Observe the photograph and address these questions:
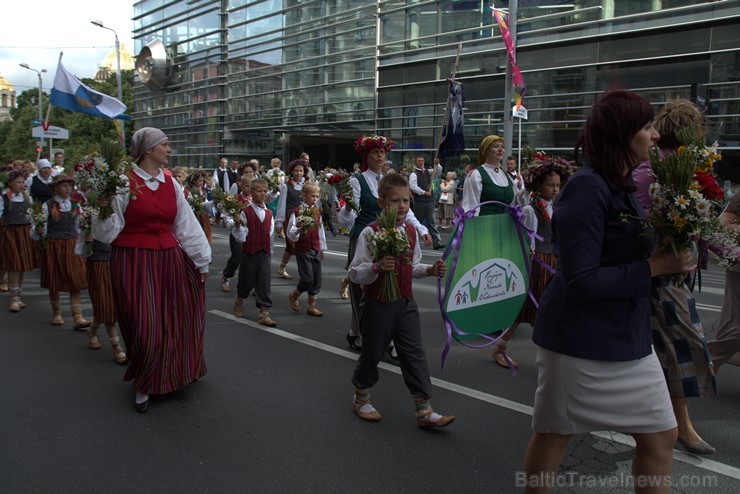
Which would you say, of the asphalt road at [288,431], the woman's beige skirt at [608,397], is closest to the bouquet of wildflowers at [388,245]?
the asphalt road at [288,431]

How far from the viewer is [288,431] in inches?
158

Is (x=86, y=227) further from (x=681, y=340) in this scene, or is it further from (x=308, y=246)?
(x=681, y=340)

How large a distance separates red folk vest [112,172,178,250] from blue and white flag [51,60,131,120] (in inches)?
399

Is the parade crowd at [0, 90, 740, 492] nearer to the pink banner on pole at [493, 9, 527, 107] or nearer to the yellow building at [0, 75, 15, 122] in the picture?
the pink banner on pole at [493, 9, 527, 107]

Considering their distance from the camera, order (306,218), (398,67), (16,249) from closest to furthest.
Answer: (306,218)
(16,249)
(398,67)

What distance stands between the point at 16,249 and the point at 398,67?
1971 centimetres

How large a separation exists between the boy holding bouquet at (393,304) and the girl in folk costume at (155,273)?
140 centimetres

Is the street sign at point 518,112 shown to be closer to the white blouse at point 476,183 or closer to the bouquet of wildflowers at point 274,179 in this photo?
the bouquet of wildflowers at point 274,179

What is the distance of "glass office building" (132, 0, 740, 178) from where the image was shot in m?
17.4

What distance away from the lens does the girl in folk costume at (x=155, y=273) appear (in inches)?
173

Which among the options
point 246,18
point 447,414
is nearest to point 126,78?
point 246,18

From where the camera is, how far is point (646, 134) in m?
2.27

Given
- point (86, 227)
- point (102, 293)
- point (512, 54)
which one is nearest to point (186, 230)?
point (86, 227)

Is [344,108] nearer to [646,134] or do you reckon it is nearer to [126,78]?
[646,134]
